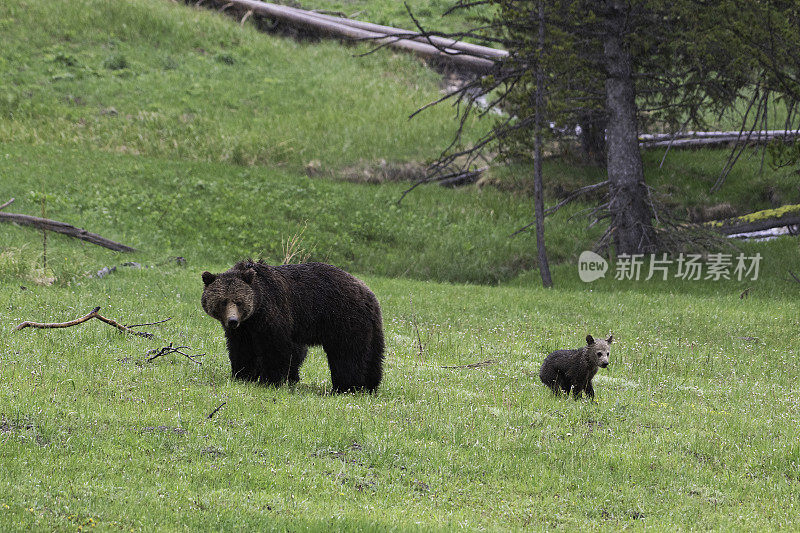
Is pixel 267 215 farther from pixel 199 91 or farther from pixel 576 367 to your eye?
pixel 576 367

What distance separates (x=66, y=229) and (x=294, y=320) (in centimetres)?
1499

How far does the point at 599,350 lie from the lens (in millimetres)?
11609

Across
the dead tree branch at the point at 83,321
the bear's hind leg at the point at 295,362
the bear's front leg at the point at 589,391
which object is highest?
the bear's front leg at the point at 589,391

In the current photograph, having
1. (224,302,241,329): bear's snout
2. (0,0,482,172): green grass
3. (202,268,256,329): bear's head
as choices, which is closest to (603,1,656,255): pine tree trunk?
(0,0,482,172): green grass

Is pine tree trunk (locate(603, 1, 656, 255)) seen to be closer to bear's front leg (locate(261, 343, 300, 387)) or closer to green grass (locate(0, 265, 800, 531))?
green grass (locate(0, 265, 800, 531))

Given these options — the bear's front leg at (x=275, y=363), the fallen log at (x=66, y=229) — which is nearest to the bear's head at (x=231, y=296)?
the bear's front leg at (x=275, y=363)

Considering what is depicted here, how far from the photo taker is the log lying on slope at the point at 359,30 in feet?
143

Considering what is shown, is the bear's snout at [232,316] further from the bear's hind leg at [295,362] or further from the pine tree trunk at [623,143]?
the pine tree trunk at [623,143]

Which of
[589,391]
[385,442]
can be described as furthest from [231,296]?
[589,391]

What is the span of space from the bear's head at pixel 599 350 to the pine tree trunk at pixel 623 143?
1447 cm

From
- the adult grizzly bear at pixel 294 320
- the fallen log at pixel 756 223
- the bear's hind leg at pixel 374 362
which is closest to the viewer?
the adult grizzly bear at pixel 294 320

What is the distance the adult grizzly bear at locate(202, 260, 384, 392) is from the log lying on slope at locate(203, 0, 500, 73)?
32.3 metres

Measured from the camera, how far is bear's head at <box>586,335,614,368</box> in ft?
37.3

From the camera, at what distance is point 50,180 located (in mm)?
28656
